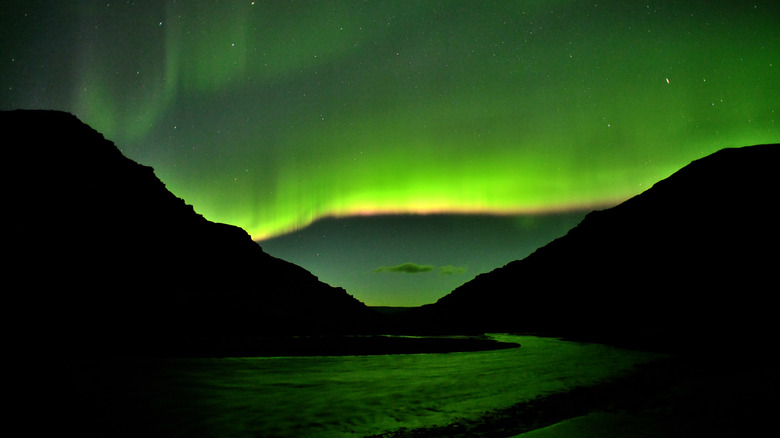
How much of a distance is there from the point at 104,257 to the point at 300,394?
62011 mm

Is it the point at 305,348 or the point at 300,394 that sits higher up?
the point at 300,394

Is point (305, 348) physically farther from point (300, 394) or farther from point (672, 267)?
point (672, 267)

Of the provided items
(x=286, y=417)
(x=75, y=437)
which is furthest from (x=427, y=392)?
(x=75, y=437)

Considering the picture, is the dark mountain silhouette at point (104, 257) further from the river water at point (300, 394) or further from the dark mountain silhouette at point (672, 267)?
the dark mountain silhouette at point (672, 267)

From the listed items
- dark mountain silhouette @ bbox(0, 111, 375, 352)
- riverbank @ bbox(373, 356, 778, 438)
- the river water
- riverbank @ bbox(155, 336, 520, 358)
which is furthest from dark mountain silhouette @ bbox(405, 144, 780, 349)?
dark mountain silhouette @ bbox(0, 111, 375, 352)

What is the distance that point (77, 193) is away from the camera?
6888 centimetres

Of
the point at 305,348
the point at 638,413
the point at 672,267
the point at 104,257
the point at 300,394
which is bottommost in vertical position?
the point at 305,348

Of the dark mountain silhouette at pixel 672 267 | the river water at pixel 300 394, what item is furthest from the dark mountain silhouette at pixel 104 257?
the dark mountain silhouette at pixel 672 267

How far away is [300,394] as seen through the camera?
1291 cm

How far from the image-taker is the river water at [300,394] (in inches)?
353

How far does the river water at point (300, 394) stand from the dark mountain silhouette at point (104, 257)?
1628 cm

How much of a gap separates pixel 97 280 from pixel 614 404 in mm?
62988

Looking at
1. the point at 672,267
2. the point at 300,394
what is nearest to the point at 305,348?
the point at 300,394

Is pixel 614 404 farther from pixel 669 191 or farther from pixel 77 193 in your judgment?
pixel 669 191
